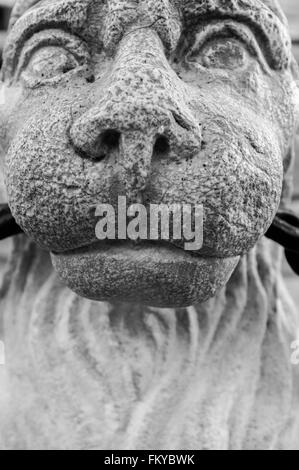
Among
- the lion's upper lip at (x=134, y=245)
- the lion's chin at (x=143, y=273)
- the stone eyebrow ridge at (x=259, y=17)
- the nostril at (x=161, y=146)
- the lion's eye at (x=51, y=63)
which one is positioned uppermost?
the stone eyebrow ridge at (x=259, y=17)

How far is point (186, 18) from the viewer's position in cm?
67

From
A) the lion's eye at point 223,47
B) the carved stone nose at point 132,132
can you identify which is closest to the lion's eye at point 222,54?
the lion's eye at point 223,47

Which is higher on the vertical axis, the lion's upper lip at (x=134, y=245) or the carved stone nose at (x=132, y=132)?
the carved stone nose at (x=132, y=132)

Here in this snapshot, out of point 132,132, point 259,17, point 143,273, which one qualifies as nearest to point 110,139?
point 132,132

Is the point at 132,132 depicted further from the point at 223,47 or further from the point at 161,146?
the point at 223,47

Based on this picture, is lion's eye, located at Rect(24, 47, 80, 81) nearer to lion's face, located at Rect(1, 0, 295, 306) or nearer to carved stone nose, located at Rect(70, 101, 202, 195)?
lion's face, located at Rect(1, 0, 295, 306)

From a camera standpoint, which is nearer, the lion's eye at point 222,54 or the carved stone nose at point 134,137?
the carved stone nose at point 134,137

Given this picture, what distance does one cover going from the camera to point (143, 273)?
63 cm

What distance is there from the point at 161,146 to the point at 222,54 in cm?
17

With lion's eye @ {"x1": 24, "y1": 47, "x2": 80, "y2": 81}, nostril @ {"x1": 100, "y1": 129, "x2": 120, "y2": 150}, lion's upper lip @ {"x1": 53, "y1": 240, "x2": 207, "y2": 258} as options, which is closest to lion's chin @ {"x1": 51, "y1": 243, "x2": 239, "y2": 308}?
lion's upper lip @ {"x1": 53, "y1": 240, "x2": 207, "y2": 258}

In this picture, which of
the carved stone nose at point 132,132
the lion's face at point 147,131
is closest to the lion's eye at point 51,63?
the lion's face at point 147,131

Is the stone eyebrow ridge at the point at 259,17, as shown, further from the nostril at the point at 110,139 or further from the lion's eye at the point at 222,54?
the nostril at the point at 110,139

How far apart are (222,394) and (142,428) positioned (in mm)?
127

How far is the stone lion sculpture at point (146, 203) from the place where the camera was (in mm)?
605
